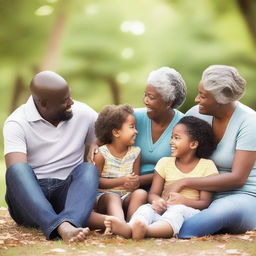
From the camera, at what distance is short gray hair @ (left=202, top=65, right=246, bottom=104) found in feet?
16.0

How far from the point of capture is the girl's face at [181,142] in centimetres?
492

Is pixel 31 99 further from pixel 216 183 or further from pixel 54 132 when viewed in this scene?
pixel 216 183

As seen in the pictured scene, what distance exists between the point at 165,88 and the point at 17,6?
8.96m

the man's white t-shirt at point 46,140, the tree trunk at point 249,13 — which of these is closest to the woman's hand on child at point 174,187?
the man's white t-shirt at point 46,140

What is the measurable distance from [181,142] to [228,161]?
343mm

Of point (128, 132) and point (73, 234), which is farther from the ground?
point (128, 132)

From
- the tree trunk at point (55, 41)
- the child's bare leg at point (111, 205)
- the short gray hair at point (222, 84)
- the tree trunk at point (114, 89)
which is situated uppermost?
the tree trunk at point (55, 41)

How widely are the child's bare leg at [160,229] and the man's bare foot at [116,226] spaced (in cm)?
13

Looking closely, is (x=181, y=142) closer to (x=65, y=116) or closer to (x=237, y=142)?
(x=237, y=142)

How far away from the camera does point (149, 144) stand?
5.19 meters

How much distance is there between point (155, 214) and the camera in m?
4.71

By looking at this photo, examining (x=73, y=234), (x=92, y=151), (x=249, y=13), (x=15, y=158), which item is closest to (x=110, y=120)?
(x=92, y=151)

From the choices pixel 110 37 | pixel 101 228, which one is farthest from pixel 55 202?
pixel 110 37

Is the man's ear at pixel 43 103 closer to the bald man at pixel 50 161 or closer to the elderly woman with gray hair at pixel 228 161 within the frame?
the bald man at pixel 50 161
